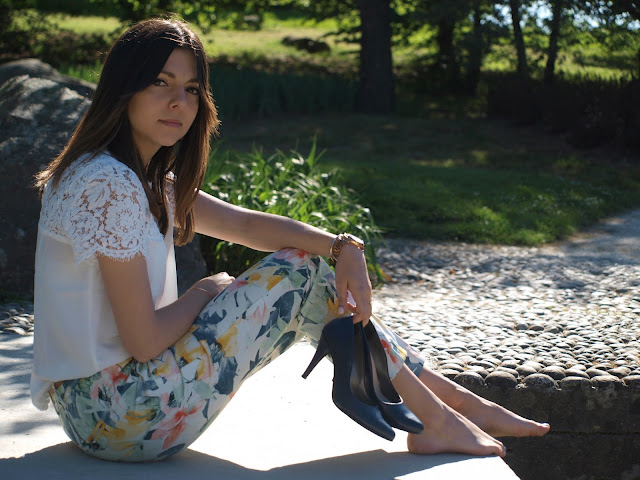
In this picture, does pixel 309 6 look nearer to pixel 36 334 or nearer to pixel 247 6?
pixel 247 6

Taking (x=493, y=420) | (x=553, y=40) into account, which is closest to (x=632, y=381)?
(x=493, y=420)

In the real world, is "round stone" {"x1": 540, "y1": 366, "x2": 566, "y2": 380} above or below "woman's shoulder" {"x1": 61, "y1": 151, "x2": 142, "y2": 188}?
below

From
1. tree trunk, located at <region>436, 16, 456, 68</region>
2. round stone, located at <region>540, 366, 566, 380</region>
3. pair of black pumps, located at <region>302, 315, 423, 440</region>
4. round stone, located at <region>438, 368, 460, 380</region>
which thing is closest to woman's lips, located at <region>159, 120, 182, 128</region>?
pair of black pumps, located at <region>302, 315, 423, 440</region>

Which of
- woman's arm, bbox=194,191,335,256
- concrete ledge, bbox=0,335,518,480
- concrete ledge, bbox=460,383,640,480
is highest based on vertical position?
woman's arm, bbox=194,191,335,256

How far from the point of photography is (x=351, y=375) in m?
2.29

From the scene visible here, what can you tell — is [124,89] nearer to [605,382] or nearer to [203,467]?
[203,467]

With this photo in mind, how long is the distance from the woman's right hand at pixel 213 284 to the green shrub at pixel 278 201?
8.35ft

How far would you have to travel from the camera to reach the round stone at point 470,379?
3.25 meters

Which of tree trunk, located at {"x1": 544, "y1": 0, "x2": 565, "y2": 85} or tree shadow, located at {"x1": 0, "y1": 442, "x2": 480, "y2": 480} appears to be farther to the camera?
tree trunk, located at {"x1": 544, "y1": 0, "x2": 565, "y2": 85}

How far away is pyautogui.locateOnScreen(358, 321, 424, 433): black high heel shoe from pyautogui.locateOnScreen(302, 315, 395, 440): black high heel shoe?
0.03 m

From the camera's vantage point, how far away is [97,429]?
2.13 metres

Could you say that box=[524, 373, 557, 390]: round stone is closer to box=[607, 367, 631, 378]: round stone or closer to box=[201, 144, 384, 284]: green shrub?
box=[607, 367, 631, 378]: round stone

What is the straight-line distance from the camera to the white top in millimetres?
2008

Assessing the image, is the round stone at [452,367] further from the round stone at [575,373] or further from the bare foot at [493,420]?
the bare foot at [493,420]
